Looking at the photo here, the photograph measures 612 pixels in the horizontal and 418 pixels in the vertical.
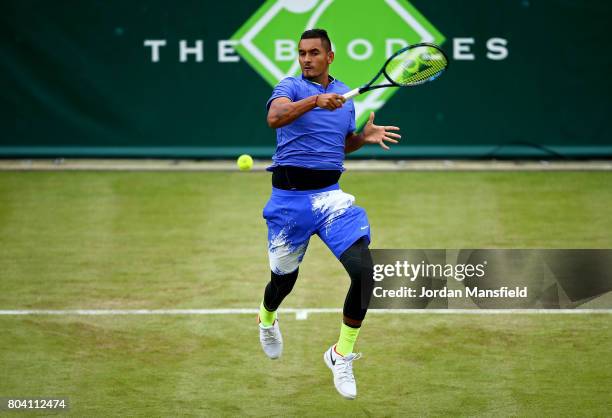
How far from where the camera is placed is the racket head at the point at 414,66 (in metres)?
6.75

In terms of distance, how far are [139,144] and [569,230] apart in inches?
214

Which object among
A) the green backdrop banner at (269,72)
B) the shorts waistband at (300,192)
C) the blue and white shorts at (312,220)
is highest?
the shorts waistband at (300,192)

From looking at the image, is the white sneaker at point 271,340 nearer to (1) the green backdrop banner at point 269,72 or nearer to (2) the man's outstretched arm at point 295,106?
(2) the man's outstretched arm at point 295,106

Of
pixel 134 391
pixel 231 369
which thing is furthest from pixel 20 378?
pixel 231 369

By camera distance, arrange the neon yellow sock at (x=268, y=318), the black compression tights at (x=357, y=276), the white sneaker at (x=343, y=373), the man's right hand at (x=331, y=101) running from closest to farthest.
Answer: the man's right hand at (x=331, y=101)
the white sneaker at (x=343, y=373)
the black compression tights at (x=357, y=276)
the neon yellow sock at (x=268, y=318)

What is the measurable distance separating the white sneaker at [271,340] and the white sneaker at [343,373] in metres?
0.58

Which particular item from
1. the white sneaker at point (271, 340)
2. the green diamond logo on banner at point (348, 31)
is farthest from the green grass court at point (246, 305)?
the green diamond logo on banner at point (348, 31)

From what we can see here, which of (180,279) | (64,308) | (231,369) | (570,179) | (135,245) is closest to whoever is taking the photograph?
(231,369)

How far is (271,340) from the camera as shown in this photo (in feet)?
22.7

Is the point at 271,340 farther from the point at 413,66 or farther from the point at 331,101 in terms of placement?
the point at 413,66

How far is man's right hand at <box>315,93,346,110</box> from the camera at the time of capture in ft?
19.7

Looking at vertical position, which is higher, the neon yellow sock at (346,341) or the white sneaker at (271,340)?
the neon yellow sock at (346,341)

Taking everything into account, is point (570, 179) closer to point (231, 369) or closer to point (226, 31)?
point (226, 31)

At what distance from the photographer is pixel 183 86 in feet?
43.4
